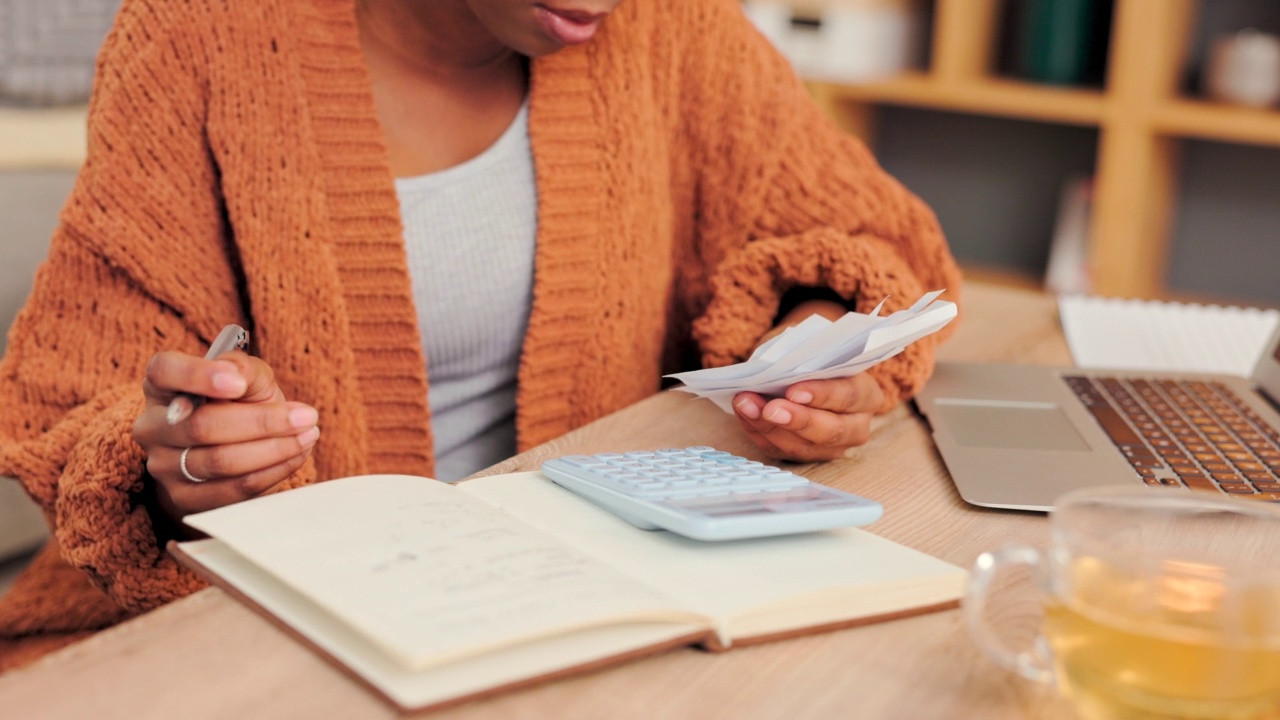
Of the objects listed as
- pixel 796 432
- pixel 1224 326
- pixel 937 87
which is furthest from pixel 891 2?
pixel 796 432

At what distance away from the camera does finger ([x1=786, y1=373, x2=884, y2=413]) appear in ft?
2.47

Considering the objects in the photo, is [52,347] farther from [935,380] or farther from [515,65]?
[935,380]

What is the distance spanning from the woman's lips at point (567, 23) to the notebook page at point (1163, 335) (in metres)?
0.50

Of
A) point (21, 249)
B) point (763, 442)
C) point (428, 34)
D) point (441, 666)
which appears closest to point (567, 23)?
point (428, 34)

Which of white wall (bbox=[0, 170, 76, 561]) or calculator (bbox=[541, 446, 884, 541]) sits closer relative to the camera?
calculator (bbox=[541, 446, 884, 541])

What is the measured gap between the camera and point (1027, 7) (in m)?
2.41

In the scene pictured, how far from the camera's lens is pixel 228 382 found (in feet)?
2.09

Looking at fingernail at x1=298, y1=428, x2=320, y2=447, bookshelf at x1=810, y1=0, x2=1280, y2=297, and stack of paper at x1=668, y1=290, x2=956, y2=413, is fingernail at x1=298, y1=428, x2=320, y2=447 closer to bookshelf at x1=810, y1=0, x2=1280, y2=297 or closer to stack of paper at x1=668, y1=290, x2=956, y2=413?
stack of paper at x1=668, y1=290, x2=956, y2=413

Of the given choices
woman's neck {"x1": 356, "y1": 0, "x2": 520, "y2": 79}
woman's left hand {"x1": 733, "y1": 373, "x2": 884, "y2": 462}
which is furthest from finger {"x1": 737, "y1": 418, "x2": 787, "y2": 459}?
woman's neck {"x1": 356, "y1": 0, "x2": 520, "y2": 79}

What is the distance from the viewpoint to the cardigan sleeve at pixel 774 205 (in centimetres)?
96

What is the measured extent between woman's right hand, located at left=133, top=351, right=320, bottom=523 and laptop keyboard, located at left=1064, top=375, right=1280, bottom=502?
503 millimetres

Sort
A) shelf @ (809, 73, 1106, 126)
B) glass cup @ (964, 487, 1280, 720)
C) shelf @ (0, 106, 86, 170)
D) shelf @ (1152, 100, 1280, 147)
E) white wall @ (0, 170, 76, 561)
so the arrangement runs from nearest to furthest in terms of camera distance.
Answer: glass cup @ (964, 487, 1280, 720) → white wall @ (0, 170, 76, 561) → shelf @ (0, 106, 86, 170) → shelf @ (1152, 100, 1280, 147) → shelf @ (809, 73, 1106, 126)

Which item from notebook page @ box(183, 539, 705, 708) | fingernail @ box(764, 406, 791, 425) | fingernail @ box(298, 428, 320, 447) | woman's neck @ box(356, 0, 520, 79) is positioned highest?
woman's neck @ box(356, 0, 520, 79)

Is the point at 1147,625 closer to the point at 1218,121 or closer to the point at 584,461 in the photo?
the point at 584,461
